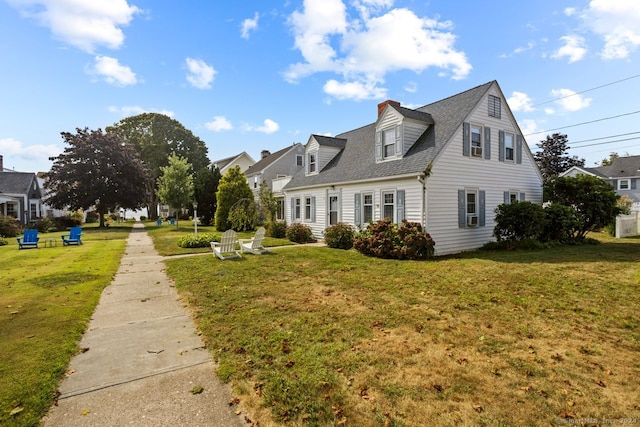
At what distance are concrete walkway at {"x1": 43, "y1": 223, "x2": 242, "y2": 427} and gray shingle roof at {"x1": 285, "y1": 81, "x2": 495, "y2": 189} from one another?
1061 cm

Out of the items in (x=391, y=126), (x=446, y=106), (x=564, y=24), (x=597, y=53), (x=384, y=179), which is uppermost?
(x=564, y=24)

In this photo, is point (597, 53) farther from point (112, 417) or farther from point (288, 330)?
point (112, 417)

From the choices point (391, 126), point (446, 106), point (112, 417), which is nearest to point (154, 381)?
point (112, 417)

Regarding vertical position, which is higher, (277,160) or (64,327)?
(277,160)

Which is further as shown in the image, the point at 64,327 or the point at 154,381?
the point at 64,327

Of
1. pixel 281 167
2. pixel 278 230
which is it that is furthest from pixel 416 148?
pixel 281 167

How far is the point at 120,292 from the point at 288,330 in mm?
4942

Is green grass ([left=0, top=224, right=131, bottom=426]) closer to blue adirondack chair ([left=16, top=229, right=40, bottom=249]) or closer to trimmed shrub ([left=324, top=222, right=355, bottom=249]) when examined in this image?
blue adirondack chair ([left=16, top=229, right=40, bottom=249])

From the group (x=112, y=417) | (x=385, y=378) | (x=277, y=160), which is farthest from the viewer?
(x=277, y=160)

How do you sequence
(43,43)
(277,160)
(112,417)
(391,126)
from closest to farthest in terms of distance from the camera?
1. (112,417)
2. (43,43)
3. (391,126)
4. (277,160)

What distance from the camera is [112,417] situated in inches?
117

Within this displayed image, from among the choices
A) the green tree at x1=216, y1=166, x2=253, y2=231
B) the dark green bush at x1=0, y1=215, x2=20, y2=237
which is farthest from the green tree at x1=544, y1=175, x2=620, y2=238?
the dark green bush at x1=0, y1=215, x2=20, y2=237

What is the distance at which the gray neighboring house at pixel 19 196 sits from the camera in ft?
100

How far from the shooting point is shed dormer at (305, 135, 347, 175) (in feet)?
66.3
